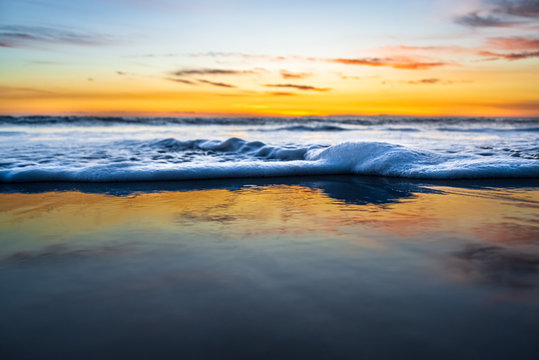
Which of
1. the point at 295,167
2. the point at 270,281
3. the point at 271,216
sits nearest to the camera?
the point at 270,281

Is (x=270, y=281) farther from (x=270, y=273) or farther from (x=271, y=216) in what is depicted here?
(x=271, y=216)

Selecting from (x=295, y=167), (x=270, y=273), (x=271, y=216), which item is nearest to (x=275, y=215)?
(x=271, y=216)

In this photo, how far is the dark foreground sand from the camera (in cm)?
114

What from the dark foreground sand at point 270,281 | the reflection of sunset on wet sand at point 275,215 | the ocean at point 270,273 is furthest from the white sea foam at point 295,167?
the dark foreground sand at point 270,281

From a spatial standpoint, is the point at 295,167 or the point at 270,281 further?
the point at 295,167

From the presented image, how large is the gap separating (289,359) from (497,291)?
A: 0.92m

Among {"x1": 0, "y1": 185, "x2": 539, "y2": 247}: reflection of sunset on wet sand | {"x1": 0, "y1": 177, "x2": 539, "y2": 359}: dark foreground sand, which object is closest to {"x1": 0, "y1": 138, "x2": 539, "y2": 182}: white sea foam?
{"x1": 0, "y1": 185, "x2": 539, "y2": 247}: reflection of sunset on wet sand

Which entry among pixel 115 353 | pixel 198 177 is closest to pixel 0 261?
pixel 115 353

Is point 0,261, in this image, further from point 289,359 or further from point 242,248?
point 289,359

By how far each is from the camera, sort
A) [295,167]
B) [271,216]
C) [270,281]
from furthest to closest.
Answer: [295,167], [271,216], [270,281]

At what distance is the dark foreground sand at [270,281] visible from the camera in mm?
1145

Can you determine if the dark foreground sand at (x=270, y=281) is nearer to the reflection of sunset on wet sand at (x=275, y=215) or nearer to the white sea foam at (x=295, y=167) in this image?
the reflection of sunset on wet sand at (x=275, y=215)

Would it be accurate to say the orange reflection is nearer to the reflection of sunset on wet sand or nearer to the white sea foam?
the reflection of sunset on wet sand

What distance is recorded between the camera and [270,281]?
1581 millimetres
